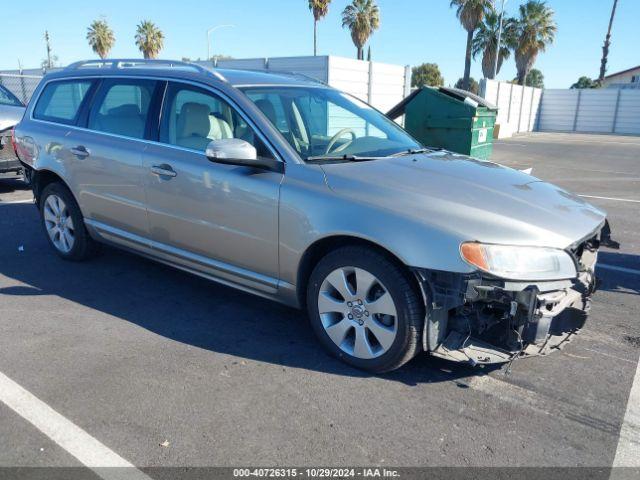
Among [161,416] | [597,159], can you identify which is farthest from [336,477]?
[597,159]

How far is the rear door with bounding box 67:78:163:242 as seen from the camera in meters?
4.28

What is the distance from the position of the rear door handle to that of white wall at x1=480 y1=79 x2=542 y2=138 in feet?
80.6

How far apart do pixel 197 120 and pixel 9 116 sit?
6299mm

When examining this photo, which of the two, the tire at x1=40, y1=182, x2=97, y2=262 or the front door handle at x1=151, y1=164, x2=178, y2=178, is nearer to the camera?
the front door handle at x1=151, y1=164, x2=178, y2=178

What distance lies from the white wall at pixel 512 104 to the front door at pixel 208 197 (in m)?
24.7

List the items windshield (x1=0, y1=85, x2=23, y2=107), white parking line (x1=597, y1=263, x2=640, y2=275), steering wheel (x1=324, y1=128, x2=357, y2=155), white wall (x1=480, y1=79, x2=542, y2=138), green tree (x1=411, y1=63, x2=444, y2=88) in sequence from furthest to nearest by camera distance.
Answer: green tree (x1=411, y1=63, x2=444, y2=88) → white wall (x1=480, y1=79, x2=542, y2=138) → windshield (x1=0, y1=85, x2=23, y2=107) → white parking line (x1=597, y1=263, x2=640, y2=275) → steering wheel (x1=324, y1=128, x2=357, y2=155)

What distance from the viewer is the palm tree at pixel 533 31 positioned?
39.5 metres

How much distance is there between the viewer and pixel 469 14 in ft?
122

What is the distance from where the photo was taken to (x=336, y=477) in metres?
2.43

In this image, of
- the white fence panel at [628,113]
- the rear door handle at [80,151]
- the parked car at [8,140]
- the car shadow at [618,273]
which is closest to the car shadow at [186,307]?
the rear door handle at [80,151]

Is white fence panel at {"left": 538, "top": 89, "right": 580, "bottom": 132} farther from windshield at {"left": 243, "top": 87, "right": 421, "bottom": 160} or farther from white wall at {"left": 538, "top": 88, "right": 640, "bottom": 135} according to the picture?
windshield at {"left": 243, "top": 87, "right": 421, "bottom": 160}

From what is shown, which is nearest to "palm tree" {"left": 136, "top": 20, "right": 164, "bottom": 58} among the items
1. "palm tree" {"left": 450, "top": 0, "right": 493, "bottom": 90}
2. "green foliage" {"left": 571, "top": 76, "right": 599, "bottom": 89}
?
"palm tree" {"left": 450, "top": 0, "right": 493, "bottom": 90}

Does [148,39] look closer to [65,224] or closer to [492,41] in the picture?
[492,41]

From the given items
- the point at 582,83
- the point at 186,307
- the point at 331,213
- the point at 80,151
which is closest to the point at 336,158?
the point at 331,213
